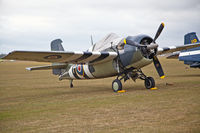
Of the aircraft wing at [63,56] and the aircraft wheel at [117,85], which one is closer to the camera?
the aircraft wing at [63,56]

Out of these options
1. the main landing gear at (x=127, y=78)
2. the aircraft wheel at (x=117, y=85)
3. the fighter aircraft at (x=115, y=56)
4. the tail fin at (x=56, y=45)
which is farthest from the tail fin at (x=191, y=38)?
the aircraft wheel at (x=117, y=85)

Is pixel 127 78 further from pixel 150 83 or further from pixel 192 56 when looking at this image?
pixel 192 56

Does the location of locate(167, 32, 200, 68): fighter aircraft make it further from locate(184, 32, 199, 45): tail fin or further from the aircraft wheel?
the aircraft wheel

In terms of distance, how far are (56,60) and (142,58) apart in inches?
177

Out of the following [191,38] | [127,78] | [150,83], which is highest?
[191,38]

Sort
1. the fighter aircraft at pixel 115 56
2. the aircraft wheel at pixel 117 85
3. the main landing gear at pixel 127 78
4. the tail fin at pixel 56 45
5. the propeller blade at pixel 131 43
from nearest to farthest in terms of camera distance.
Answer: the propeller blade at pixel 131 43 < the fighter aircraft at pixel 115 56 < the aircraft wheel at pixel 117 85 < the main landing gear at pixel 127 78 < the tail fin at pixel 56 45

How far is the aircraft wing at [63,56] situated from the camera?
11.0m

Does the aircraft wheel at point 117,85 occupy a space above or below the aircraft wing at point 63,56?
below

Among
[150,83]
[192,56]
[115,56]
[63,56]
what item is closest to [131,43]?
[115,56]

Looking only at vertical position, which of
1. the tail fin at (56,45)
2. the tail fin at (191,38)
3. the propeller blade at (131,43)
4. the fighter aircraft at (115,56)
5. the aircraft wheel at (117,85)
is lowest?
the aircraft wheel at (117,85)

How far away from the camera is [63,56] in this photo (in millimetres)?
11969

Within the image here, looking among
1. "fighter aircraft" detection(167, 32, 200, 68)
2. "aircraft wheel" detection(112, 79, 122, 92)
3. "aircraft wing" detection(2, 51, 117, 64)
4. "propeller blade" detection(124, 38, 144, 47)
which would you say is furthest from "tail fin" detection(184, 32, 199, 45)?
"aircraft wheel" detection(112, 79, 122, 92)

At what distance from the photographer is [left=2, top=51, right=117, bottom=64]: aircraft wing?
1104 cm

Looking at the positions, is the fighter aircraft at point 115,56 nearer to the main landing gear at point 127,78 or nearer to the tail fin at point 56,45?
the main landing gear at point 127,78
